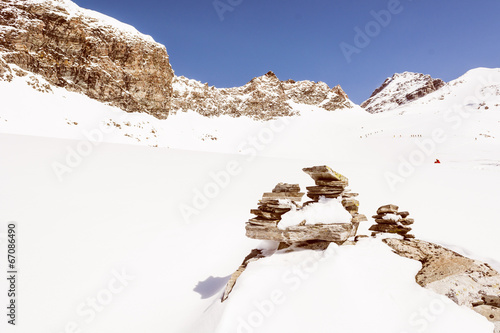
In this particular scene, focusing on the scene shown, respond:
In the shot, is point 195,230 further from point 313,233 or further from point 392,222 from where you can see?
point 392,222

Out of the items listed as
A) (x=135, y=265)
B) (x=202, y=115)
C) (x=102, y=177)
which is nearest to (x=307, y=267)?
(x=135, y=265)

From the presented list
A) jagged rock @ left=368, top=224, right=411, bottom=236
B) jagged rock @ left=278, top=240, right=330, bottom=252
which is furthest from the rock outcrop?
jagged rock @ left=278, top=240, right=330, bottom=252

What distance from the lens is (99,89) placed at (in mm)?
44688

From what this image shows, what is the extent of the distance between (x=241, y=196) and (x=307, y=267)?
10195 millimetres

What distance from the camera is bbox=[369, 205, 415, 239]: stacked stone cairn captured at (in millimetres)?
9202

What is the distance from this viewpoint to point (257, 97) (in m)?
75.2

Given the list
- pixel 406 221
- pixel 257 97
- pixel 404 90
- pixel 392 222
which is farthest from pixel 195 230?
pixel 404 90

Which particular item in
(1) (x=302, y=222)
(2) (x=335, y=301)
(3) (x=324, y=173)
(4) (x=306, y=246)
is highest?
(3) (x=324, y=173)

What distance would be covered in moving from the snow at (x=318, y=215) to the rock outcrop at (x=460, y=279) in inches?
80.3

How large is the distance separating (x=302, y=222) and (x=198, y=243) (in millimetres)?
5463

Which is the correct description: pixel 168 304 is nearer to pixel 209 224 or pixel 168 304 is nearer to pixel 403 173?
pixel 209 224

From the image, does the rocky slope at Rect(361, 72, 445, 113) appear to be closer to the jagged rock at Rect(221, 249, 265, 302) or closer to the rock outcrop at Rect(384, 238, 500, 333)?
the rock outcrop at Rect(384, 238, 500, 333)

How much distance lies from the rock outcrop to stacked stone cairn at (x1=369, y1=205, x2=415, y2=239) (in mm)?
1356

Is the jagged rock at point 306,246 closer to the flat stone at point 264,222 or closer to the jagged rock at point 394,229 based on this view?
the flat stone at point 264,222
